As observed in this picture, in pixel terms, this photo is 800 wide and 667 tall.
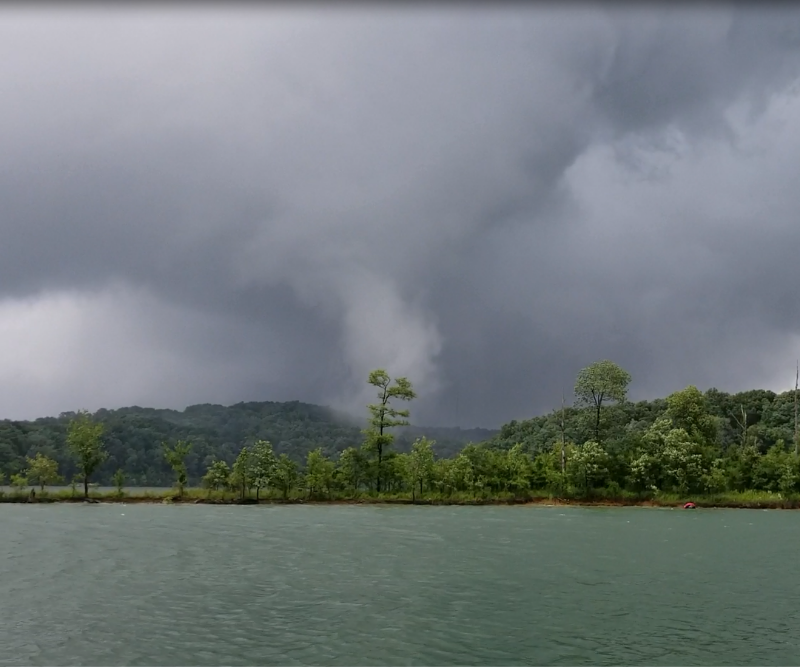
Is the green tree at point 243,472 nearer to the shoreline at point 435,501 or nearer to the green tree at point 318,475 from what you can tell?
the shoreline at point 435,501

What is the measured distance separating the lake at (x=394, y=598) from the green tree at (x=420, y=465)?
38057mm

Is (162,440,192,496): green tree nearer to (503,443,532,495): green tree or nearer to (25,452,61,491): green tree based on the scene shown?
(25,452,61,491): green tree

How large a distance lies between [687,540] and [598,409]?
4622 cm

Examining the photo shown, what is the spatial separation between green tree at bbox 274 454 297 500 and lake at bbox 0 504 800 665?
3717cm

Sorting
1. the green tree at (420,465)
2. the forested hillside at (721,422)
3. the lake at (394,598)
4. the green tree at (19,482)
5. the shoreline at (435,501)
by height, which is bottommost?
Result: the shoreline at (435,501)

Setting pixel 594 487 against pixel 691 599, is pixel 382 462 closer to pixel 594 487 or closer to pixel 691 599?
pixel 594 487

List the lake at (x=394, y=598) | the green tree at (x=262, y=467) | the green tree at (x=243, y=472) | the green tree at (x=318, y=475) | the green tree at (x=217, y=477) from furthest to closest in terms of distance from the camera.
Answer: the green tree at (x=217, y=477), the green tree at (x=318, y=475), the green tree at (x=243, y=472), the green tree at (x=262, y=467), the lake at (x=394, y=598)

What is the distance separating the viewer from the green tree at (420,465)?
7969 cm

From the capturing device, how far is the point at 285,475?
79.1 meters

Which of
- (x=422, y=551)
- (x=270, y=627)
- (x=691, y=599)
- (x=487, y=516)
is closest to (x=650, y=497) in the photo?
(x=487, y=516)

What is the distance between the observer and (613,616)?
19.9 m

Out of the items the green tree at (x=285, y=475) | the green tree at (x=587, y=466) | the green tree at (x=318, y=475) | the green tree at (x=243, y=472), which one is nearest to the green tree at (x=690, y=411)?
the green tree at (x=587, y=466)

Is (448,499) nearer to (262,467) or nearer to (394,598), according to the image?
(262,467)

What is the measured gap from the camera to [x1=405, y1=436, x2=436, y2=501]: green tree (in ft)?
261
